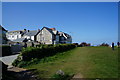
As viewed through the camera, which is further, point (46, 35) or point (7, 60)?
point (46, 35)

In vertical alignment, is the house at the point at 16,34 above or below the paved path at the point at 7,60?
above

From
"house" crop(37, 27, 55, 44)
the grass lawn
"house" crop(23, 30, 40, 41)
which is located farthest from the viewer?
"house" crop(23, 30, 40, 41)

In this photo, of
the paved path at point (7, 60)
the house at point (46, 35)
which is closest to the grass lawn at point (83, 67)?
the paved path at point (7, 60)

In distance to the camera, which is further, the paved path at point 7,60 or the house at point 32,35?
the house at point 32,35

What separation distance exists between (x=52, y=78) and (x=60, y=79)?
0.48 meters

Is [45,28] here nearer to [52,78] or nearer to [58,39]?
[58,39]

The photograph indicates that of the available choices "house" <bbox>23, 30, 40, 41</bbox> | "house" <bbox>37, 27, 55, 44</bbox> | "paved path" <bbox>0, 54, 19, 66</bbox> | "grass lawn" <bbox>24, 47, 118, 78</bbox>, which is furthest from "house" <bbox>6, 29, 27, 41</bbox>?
"grass lawn" <bbox>24, 47, 118, 78</bbox>

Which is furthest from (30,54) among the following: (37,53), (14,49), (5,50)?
(14,49)

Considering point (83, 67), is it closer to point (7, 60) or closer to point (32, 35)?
point (7, 60)

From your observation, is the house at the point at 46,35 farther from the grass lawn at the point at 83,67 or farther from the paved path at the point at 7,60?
the grass lawn at the point at 83,67

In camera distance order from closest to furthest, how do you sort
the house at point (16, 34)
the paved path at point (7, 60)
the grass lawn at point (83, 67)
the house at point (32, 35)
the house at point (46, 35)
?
1. the grass lawn at point (83, 67)
2. the paved path at point (7, 60)
3. the house at point (46, 35)
4. the house at point (32, 35)
5. the house at point (16, 34)

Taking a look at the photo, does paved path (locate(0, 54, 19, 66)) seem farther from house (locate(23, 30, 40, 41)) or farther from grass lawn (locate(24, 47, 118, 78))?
house (locate(23, 30, 40, 41))

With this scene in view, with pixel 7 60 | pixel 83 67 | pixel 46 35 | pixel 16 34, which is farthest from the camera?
pixel 16 34

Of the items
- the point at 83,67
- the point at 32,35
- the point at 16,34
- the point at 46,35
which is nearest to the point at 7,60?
the point at 83,67
